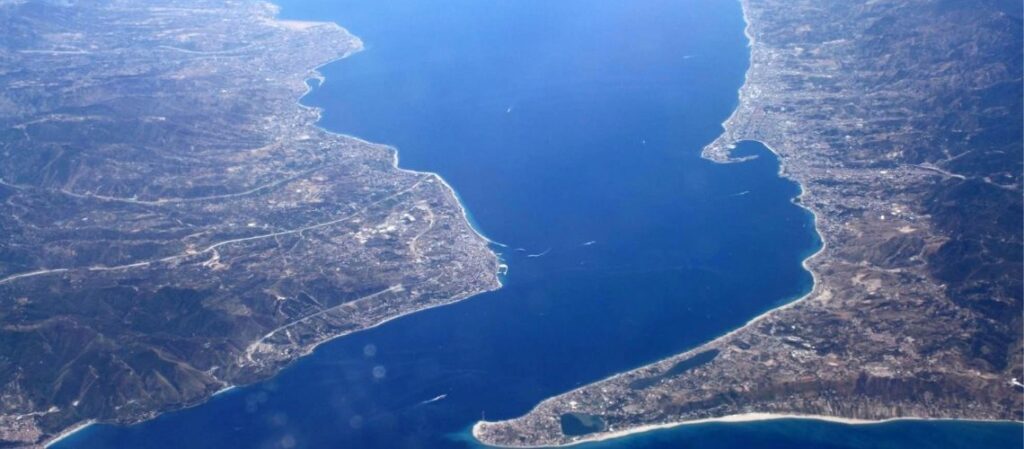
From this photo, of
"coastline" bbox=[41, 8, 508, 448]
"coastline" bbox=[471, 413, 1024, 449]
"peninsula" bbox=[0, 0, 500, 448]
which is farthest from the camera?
"peninsula" bbox=[0, 0, 500, 448]

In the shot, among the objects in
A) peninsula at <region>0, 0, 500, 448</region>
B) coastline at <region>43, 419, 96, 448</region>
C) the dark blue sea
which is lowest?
coastline at <region>43, 419, 96, 448</region>

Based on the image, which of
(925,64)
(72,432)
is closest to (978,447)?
(72,432)

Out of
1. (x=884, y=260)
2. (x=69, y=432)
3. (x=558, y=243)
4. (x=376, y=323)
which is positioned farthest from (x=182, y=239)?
(x=884, y=260)

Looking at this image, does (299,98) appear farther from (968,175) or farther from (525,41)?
(968,175)

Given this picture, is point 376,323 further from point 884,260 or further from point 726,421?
point 884,260

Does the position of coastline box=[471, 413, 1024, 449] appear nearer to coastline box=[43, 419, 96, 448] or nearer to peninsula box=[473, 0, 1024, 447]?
peninsula box=[473, 0, 1024, 447]

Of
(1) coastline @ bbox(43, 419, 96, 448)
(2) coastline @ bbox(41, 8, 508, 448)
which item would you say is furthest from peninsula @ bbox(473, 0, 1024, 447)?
(1) coastline @ bbox(43, 419, 96, 448)

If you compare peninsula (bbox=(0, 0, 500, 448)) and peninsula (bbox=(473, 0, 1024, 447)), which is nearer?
peninsula (bbox=(473, 0, 1024, 447))
